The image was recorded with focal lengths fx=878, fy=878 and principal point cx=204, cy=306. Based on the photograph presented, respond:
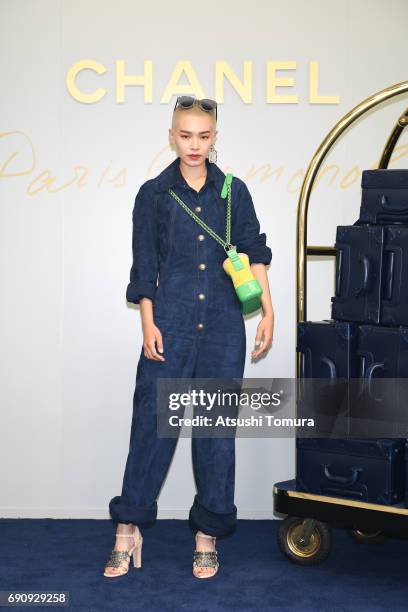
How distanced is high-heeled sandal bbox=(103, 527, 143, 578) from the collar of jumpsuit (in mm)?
1196

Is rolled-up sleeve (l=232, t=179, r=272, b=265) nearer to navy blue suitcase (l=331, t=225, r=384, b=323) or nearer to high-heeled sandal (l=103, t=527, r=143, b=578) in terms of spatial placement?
navy blue suitcase (l=331, t=225, r=384, b=323)

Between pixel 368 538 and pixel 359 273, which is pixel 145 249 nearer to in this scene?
pixel 359 273

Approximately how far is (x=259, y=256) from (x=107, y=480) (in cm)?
131

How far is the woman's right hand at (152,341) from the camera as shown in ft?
9.61

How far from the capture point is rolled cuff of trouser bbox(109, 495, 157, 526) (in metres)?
2.98

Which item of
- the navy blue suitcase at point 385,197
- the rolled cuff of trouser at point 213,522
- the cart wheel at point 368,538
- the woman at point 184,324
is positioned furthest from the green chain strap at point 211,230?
→ the cart wheel at point 368,538

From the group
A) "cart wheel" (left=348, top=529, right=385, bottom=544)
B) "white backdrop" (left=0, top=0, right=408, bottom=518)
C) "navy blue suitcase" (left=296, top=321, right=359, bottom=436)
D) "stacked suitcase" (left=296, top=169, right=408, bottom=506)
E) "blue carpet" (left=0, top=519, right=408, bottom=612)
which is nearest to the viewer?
"blue carpet" (left=0, top=519, right=408, bottom=612)

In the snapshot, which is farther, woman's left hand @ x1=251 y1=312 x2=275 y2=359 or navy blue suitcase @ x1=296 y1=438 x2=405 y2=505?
woman's left hand @ x1=251 y1=312 x2=275 y2=359

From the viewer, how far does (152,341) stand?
115 inches

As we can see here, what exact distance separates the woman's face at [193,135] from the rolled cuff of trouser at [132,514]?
3.90ft

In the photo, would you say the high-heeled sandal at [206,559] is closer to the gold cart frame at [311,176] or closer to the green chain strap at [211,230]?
the gold cart frame at [311,176]

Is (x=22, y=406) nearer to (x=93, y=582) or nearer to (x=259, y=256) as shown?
(x=93, y=582)

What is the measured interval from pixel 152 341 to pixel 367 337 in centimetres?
71

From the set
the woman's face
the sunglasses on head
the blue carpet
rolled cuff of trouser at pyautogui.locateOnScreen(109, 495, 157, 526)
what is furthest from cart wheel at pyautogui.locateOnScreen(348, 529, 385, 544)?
the sunglasses on head
